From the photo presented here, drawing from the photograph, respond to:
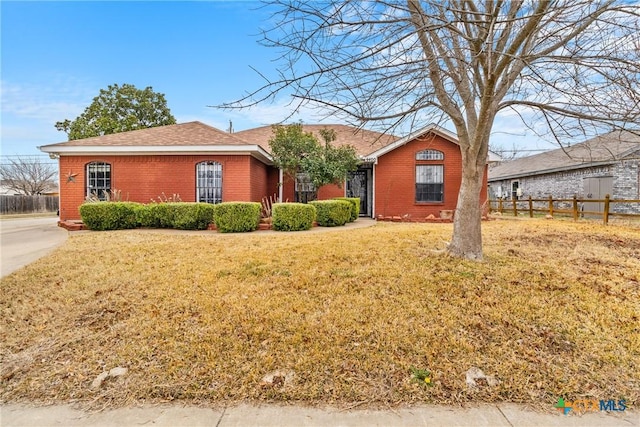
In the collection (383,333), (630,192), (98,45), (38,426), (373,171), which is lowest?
(38,426)

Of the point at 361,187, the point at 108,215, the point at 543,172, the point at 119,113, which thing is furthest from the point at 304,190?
the point at 119,113

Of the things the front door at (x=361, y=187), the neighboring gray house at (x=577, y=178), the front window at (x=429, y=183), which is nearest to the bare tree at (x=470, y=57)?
the neighboring gray house at (x=577, y=178)

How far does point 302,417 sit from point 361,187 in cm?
1464

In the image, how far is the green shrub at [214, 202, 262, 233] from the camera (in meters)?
10.0

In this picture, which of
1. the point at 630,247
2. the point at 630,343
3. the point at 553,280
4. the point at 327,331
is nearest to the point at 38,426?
the point at 327,331

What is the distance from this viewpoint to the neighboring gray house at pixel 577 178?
15508 mm

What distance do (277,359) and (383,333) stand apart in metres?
1.12

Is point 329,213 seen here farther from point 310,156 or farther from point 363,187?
point 363,187

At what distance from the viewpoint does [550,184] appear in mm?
A: 20844

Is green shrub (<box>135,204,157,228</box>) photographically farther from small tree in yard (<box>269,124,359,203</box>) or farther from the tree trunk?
the tree trunk

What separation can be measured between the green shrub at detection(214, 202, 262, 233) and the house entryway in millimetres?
7174

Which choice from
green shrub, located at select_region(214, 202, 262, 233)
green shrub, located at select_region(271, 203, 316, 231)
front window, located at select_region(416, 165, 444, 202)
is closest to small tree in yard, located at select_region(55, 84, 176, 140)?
green shrub, located at select_region(214, 202, 262, 233)

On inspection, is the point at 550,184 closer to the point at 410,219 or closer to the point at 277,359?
the point at 410,219

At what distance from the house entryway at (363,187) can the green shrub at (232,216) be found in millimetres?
7174
